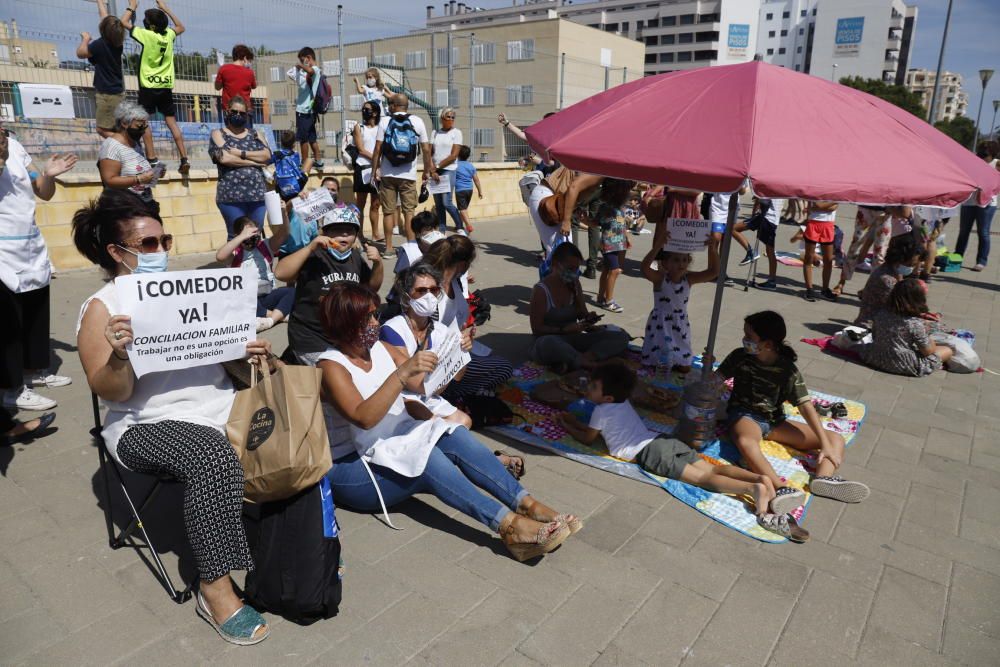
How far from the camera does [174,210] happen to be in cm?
898

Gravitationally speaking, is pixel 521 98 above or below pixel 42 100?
above

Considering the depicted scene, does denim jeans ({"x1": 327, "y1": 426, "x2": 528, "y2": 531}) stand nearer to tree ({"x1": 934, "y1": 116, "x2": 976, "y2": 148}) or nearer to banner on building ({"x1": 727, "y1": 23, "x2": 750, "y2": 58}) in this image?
tree ({"x1": 934, "y1": 116, "x2": 976, "y2": 148})

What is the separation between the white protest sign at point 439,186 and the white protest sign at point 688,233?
6003mm

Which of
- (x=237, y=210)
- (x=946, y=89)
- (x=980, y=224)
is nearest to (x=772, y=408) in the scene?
(x=237, y=210)

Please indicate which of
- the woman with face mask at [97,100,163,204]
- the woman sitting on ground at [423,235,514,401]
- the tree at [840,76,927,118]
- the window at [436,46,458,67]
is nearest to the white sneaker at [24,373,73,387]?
the woman with face mask at [97,100,163,204]

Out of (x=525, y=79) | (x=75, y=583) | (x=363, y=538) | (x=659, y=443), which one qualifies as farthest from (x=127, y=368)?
(x=525, y=79)

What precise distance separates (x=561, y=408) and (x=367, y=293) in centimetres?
223

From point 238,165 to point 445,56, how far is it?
27.4ft

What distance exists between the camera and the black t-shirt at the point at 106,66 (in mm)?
7828

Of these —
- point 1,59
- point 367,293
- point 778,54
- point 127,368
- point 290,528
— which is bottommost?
point 290,528

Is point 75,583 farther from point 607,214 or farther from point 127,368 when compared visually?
point 607,214

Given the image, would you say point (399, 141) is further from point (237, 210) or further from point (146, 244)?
point (146, 244)

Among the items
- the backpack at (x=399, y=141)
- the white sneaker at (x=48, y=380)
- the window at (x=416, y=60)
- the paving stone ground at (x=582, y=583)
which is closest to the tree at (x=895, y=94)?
the window at (x=416, y=60)

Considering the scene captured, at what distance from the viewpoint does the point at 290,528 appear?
272 cm
